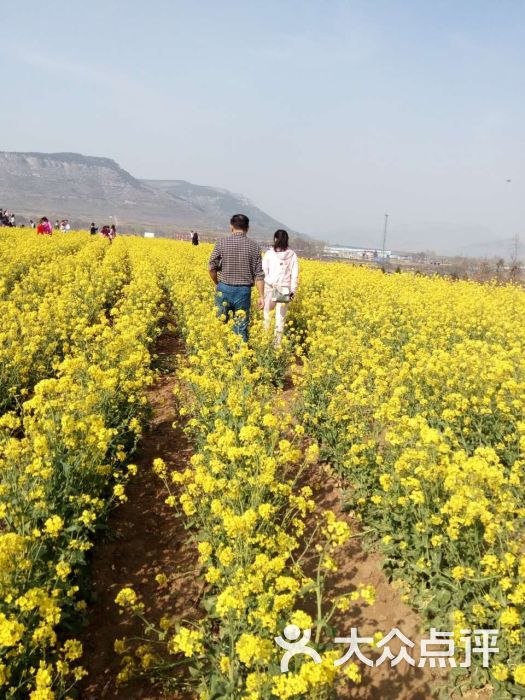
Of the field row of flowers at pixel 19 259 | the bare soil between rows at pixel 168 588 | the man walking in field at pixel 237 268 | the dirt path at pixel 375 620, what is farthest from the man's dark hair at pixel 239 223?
the field row of flowers at pixel 19 259

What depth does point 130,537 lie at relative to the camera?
13.0 feet

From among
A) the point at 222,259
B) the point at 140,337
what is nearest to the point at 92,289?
the point at 140,337

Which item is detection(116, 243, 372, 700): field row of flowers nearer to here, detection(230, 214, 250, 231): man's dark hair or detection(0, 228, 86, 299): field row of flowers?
detection(230, 214, 250, 231): man's dark hair

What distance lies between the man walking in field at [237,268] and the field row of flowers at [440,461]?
1234mm

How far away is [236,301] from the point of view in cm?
693

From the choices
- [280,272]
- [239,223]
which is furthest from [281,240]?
[239,223]

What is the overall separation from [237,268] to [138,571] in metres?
4.19

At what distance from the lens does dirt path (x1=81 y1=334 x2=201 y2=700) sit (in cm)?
284

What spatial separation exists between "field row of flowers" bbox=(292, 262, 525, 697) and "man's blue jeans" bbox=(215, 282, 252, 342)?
1084mm

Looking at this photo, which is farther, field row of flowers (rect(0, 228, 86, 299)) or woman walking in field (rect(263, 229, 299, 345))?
field row of flowers (rect(0, 228, 86, 299))

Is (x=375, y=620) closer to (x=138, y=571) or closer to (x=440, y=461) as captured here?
(x=440, y=461)

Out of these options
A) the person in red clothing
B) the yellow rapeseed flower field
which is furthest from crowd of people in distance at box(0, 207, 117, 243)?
the yellow rapeseed flower field

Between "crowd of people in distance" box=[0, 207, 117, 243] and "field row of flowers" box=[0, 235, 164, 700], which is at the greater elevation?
"crowd of people in distance" box=[0, 207, 117, 243]

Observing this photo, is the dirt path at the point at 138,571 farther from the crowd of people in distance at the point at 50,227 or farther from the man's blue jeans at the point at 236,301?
the crowd of people in distance at the point at 50,227
